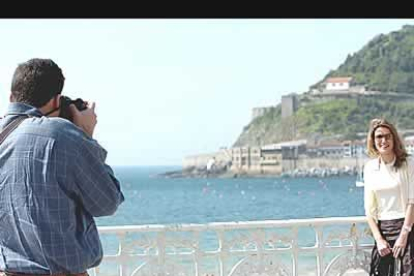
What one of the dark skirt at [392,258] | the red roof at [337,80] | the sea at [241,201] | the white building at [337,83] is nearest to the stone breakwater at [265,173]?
the sea at [241,201]

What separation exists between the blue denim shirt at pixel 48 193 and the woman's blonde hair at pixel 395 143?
74.7 inches

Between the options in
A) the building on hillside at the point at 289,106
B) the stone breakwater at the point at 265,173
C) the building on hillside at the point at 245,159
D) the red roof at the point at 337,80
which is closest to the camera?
the red roof at the point at 337,80

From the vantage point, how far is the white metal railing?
3521mm

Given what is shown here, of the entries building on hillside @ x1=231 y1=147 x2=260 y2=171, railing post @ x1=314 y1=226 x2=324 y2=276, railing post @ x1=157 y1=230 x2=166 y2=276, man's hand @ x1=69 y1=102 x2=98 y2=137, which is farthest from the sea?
man's hand @ x1=69 y1=102 x2=98 y2=137

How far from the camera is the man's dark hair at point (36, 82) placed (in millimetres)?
1628

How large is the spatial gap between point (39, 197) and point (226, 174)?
4358 cm

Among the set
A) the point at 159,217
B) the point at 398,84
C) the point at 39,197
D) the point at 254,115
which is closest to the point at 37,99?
the point at 39,197

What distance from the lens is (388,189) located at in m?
3.30

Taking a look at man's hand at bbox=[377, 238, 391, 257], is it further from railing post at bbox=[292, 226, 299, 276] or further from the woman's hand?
railing post at bbox=[292, 226, 299, 276]

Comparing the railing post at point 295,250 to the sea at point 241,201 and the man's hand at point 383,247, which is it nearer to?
the man's hand at point 383,247

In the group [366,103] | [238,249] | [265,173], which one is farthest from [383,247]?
[265,173]

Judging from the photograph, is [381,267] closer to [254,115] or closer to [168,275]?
[168,275]

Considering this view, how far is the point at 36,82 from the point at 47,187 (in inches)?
8.9

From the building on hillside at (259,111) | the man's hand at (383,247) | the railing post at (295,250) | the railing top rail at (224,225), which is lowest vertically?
the building on hillside at (259,111)
